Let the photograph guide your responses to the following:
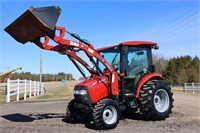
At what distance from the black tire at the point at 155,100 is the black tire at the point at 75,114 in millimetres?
1854

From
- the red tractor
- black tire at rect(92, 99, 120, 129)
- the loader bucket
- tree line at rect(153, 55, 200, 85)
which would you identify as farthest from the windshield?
tree line at rect(153, 55, 200, 85)

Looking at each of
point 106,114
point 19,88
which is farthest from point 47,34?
point 19,88

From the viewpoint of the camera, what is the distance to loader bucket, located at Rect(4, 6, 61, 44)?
745 centimetres

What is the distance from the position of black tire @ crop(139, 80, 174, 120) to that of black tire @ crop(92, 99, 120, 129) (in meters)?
1.12

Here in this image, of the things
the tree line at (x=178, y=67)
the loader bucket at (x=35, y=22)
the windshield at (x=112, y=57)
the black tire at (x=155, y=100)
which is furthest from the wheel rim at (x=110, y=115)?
the tree line at (x=178, y=67)

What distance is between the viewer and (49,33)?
788 centimetres

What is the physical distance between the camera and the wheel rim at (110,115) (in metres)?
7.97

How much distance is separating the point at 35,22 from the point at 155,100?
457 cm

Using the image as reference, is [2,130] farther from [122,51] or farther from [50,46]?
[122,51]

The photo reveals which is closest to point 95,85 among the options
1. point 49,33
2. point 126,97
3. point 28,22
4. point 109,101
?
point 109,101

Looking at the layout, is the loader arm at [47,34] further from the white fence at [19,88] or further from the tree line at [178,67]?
the tree line at [178,67]

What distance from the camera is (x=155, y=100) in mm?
9531

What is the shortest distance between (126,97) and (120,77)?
2.18ft

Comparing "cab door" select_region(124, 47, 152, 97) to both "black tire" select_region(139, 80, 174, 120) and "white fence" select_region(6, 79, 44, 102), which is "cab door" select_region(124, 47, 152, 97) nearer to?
"black tire" select_region(139, 80, 174, 120)
